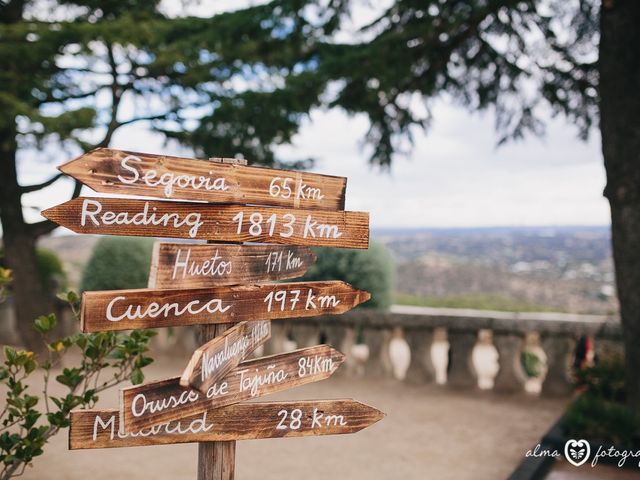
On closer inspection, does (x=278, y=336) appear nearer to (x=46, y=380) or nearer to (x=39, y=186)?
(x=39, y=186)

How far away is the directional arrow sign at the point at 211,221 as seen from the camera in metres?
2.24

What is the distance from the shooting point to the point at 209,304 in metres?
2.47

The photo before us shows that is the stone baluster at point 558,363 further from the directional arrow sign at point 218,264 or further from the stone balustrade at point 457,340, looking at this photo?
the directional arrow sign at point 218,264

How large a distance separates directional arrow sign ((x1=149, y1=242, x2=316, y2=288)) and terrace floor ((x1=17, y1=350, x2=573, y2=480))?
251 centimetres

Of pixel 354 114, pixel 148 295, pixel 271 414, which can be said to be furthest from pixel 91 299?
pixel 354 114

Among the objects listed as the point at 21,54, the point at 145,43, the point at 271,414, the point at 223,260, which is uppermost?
the point at 145,43

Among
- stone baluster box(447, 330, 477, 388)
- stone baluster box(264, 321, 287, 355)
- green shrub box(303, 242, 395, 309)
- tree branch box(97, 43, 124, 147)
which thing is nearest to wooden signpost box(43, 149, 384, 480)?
stone baluster box(447, 330, 477, 388)

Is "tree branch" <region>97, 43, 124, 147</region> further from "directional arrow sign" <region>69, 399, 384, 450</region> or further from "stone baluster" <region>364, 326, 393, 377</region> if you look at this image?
"directional arrow sign" <region>69, 399, 384, 450</region>

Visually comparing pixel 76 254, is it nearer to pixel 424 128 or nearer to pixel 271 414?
pixel 424 128

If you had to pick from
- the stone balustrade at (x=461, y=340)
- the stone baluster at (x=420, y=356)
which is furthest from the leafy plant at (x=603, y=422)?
the stone baluster at (x=420, y=356)

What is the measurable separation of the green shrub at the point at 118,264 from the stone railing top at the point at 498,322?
10.9ft

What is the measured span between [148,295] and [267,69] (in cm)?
661

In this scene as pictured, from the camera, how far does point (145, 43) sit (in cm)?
812

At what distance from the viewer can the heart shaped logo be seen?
4.62 m
